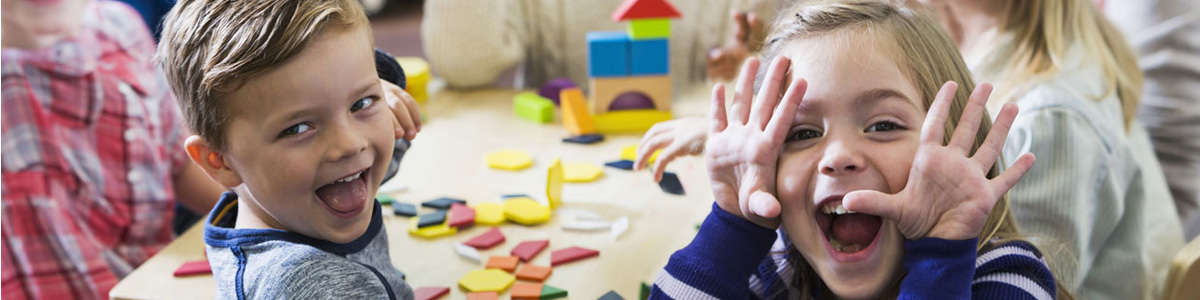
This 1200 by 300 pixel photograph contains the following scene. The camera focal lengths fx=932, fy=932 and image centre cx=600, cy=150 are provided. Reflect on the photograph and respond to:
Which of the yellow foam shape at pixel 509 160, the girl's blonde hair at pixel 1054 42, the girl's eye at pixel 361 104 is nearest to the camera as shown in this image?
the girl's eye at pixel 361 104

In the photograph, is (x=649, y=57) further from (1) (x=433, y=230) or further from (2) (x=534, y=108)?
(1) (x=433, y=230)

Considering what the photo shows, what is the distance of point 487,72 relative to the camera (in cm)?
163

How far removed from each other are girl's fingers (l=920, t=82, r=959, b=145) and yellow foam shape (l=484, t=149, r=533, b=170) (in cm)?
67

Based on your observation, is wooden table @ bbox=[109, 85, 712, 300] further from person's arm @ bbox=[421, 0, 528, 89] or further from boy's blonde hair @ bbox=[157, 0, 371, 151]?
boy's blonde hair @ bbox=[157, 0, 371, 151]

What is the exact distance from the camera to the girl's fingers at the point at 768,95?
760 mm

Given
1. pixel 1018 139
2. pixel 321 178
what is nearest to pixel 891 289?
pixel 1018 139

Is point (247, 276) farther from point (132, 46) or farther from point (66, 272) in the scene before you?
point (132, 46)

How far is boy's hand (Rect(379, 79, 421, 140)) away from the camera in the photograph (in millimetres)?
942

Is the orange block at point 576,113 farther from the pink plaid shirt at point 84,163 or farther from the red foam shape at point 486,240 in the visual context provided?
the pink plaid shirt at point 84,163

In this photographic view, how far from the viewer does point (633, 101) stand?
4.75ft

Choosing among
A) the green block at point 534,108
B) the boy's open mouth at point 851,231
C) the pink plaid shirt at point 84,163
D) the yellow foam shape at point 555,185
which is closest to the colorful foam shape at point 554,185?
the yellow foam shape at point 555,185

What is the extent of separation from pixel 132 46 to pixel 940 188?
124 centimetres

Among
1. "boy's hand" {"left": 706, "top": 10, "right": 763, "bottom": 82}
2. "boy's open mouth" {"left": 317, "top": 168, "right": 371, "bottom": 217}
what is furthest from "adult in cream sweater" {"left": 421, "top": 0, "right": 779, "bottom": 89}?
"boy's open mouth" {"left": 317, "top": 168, "right": 371, "bottom": 217}

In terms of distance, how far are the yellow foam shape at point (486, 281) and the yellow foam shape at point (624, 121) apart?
1.64ft
